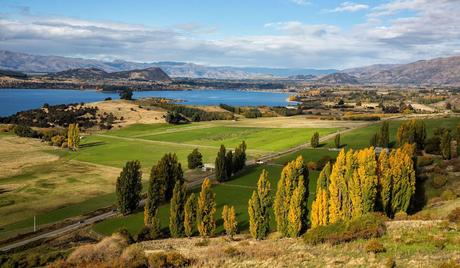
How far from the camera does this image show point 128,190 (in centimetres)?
7000

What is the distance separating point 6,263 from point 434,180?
61.0 m

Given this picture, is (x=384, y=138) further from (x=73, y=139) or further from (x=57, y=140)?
(x=57, y=140)

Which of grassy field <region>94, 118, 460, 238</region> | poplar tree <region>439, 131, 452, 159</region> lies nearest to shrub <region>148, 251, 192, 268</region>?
grassy field <region>94, 118, 460, 238</region>

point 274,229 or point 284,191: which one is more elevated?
point 284,191

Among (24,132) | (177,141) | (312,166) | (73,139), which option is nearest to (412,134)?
(312,166)

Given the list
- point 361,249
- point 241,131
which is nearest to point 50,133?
point 241,131

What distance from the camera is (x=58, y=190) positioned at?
82688 mm

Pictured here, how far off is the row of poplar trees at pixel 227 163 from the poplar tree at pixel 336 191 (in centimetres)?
3348

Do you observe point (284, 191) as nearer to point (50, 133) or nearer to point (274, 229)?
point (274, 229)

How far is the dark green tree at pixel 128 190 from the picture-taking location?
228 ft

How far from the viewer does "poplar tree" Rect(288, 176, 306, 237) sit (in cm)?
5209

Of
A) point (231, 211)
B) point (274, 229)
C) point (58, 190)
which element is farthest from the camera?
point (58, 190)

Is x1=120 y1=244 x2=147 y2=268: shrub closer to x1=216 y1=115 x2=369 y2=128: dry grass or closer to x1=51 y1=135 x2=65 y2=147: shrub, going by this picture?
x1=51 y1=135 x2=65 y2=147: shrub

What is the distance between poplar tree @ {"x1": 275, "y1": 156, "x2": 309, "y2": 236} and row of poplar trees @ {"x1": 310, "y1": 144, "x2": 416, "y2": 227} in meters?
2.07
